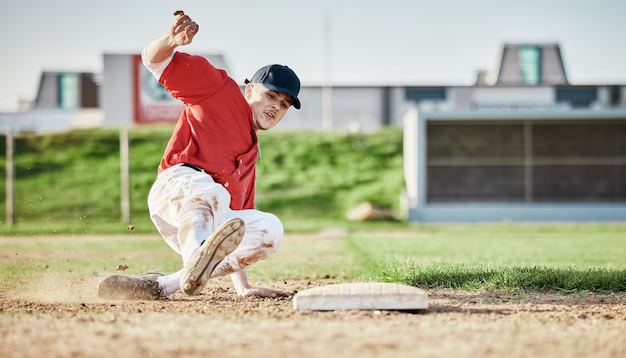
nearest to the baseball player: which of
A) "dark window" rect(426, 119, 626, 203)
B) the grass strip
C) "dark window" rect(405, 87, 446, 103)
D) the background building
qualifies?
the grass strip

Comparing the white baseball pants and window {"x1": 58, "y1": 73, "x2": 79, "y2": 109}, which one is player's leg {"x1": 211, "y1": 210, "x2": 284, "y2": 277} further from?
window {"x1": 58, "y1": 73, "x2": 79, "y2": 109}

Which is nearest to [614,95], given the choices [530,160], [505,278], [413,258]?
[530,160]

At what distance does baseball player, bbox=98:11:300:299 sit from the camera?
4.86m

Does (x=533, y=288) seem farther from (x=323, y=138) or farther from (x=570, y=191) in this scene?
(x=323, y=138)

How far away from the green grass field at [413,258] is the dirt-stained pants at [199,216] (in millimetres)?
1536

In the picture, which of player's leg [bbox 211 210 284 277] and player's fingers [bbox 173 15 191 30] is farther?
player's leg [bbox 211 210 284 277]

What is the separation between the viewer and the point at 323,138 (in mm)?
29531

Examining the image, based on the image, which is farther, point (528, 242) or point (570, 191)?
point (570, 191)

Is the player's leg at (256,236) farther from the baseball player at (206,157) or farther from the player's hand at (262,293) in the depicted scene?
the player's hand at (262,293)

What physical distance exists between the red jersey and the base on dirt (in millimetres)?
1016

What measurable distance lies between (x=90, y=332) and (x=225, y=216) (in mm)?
1470

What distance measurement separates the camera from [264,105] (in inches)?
209

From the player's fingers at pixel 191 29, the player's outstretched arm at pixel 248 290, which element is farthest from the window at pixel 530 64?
the player's fingers at pixel 191 29

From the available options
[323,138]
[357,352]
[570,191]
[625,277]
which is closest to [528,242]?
[625,277]
